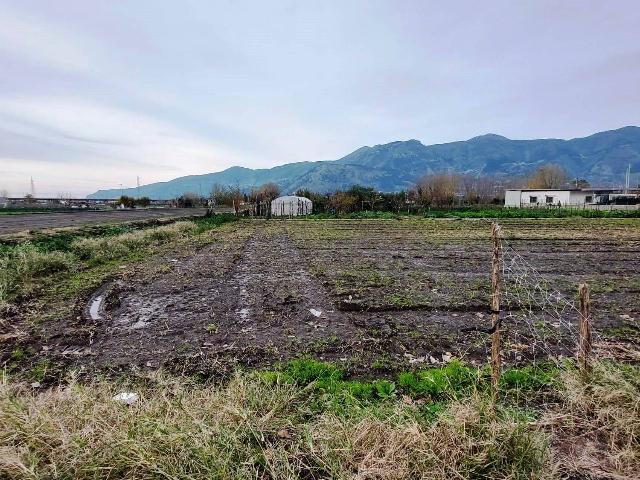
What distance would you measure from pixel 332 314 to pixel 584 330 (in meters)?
4.14

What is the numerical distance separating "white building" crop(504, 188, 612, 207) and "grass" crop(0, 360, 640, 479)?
59238mm

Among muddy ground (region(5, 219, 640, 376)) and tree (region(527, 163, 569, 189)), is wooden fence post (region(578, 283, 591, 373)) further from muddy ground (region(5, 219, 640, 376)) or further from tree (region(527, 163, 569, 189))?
tree (region(527, 163, 569, 189))

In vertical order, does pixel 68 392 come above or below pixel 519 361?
above

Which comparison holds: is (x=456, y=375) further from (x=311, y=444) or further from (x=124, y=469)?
(x=124, y=469)

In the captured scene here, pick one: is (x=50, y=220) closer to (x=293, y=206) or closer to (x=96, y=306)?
(x=293, y=206)

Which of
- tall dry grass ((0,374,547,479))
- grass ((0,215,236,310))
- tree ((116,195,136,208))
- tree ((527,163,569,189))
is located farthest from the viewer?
tree ((527,163,569,189))

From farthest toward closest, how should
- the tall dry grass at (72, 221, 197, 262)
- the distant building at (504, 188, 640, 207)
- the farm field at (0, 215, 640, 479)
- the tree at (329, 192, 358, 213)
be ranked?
1. the distant building at (504, 188, 640, 207)
2. the tree at (329, 192, 358, 213)
3. the tall dry grass at (72, 221, 197, 262)
4. the farm field at (0, 215, 640, 479)

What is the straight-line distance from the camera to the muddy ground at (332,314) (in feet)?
16.7

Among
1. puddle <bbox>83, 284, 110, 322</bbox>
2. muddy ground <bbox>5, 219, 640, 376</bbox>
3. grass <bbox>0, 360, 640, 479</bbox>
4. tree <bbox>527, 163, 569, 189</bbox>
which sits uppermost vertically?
tree <bbox>527, 163, 569, 189</bbox>

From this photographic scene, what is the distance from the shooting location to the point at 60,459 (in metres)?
2.73

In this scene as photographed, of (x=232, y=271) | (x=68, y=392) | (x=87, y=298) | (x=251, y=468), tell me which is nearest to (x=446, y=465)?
(x=251, y=468)

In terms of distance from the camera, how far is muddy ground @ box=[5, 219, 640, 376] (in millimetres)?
5094

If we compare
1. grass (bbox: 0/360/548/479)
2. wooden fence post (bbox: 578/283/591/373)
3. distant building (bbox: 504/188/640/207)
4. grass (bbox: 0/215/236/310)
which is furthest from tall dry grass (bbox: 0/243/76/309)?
distant building (bbox: 504/188/640/207)

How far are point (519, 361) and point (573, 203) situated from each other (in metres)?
63.3
